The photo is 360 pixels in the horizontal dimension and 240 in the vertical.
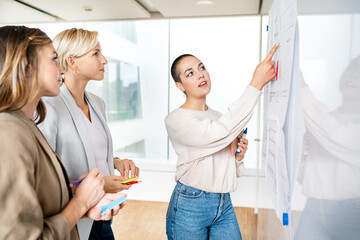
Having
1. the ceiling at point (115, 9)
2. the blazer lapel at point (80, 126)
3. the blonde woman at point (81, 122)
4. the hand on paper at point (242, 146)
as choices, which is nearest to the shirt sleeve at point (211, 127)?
the hand on paper at point (242, 146)

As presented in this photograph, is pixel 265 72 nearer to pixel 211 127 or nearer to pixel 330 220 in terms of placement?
pixel 211 127

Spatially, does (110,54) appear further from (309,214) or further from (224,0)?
(309,214)

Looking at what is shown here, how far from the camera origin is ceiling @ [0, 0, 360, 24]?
318 centimetres

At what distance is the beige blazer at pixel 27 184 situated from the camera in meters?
0.75

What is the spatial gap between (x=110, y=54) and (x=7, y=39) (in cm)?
351

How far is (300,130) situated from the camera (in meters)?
0.81

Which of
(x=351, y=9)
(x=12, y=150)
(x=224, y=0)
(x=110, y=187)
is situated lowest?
(x=110, y=187)

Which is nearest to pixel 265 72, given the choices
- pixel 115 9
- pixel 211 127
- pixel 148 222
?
pixel 211 127

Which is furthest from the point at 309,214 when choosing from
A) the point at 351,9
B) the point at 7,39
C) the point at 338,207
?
the point at 7,39

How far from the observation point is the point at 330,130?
57 cm

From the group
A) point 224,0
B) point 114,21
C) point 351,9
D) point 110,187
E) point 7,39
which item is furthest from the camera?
point 114,21

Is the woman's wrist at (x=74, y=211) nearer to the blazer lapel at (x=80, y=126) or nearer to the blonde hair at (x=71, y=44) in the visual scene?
the blazer lapel at (x=80, y=126)

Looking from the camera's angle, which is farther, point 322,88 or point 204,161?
point 204,161

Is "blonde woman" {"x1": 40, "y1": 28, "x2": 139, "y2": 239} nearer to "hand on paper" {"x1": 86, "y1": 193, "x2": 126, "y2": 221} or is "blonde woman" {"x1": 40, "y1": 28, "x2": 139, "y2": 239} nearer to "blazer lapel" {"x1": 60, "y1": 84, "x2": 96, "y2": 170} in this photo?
"blazer lapel" {"x1": 60, "y1": 84, "x2": 96, "y2": 170}
